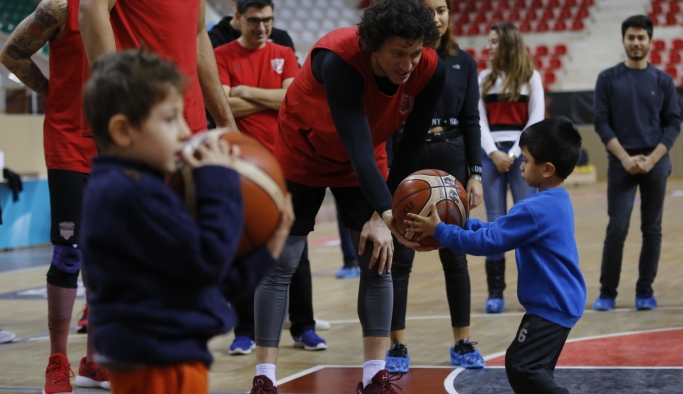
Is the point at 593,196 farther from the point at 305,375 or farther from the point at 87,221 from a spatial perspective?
the point at 87,221

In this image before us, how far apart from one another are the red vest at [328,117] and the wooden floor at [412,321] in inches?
40.2

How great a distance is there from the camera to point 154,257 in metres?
1.76

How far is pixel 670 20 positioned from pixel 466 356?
1869cm

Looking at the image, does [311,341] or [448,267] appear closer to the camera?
[448,267]

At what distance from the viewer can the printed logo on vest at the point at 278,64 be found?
493 centimetres

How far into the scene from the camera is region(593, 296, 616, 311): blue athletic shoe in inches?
212

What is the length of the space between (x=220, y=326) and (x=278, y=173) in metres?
0.41

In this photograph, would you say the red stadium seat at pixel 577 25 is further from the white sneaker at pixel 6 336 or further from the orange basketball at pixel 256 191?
the orange basketball at pixel 256 191

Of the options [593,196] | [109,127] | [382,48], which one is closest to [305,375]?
[382,48]

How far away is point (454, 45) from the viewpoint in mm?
4484

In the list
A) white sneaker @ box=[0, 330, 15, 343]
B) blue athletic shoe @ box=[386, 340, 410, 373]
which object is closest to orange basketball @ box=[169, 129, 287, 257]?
blue athletic shoe @ box=[386, 340, 410, 373]

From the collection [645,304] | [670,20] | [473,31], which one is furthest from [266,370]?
[473,31]

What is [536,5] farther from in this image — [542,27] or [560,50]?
[560,50]

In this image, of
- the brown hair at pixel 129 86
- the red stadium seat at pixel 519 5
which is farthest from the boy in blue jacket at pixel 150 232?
the red stadium seat at pixel 519 5
